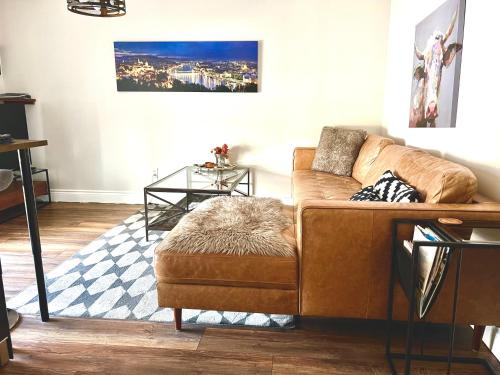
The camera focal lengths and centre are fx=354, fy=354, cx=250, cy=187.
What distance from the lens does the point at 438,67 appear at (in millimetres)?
2242

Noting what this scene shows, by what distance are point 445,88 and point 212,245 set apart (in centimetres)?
167

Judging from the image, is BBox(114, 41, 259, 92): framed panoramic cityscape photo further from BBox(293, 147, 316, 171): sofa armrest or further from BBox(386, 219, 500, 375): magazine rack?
BBox(386, 219, 500, 375): magazine rack

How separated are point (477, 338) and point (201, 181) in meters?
2.30

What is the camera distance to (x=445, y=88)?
2.12 meters

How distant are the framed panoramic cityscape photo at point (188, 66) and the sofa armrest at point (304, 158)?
0.83 meters

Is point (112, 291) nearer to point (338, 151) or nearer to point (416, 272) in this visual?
point (416, 272)

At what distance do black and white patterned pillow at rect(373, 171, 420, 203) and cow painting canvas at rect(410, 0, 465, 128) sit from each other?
0.54 meters

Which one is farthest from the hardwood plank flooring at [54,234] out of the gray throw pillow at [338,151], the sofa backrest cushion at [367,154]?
the sofa backrest cushion at [367,154]

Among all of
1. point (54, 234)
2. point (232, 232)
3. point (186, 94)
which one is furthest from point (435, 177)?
point (54, 234)

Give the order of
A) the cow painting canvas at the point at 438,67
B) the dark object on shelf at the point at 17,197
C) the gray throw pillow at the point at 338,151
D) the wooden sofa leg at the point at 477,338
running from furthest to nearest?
the dark object on shelf at the point at 17,197
the gray throw pillow at the point at 338,151
the cow painting canvas at the point at 438,67
the wooden sofa leg at the point at 477,338

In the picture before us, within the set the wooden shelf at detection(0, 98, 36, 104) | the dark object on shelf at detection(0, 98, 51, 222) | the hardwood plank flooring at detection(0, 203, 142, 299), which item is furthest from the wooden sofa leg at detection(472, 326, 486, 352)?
the wooden shelf at detection(0, 98, 36, 104)

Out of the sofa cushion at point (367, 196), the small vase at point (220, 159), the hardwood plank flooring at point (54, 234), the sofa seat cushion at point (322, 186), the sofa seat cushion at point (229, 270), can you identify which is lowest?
the hardwood plank flooring at point (54, 234)

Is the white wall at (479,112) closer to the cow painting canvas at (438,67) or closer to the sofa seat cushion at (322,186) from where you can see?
the cow painting canvas at (438,67)

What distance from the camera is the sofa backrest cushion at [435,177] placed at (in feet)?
4.91
